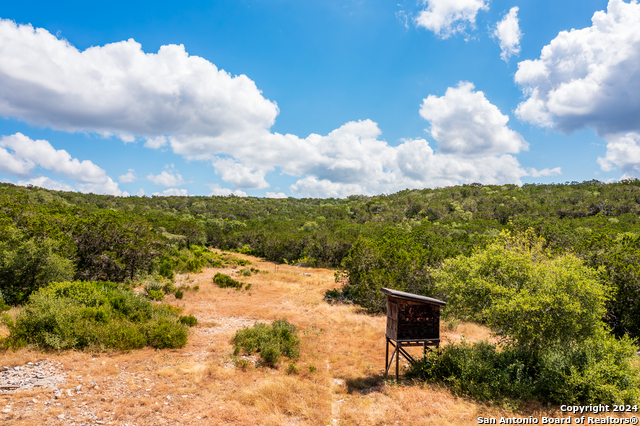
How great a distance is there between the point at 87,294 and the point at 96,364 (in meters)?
6.06

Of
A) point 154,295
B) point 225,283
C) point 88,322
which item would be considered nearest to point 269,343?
point 88,322

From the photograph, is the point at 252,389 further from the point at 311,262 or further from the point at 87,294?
the point at 311,262

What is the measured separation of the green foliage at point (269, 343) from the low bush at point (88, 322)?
283 cm

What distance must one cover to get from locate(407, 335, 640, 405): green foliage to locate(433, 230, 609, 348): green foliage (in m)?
0.66

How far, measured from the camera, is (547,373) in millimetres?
10766

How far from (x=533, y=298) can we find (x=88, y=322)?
1808 centimetres

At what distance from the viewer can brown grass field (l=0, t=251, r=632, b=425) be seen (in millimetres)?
8711

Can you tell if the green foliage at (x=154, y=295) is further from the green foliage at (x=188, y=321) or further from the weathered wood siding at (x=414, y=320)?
the weathered wood siding at (x=414, y=320)

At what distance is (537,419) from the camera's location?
9.09m

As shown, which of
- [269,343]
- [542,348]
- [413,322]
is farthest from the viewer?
[269,343]

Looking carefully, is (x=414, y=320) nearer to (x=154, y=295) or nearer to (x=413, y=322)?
(x=413, y=322)

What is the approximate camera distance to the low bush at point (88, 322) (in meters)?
12.1

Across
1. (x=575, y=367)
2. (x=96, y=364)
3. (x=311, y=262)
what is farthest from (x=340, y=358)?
(x=311, y=262)

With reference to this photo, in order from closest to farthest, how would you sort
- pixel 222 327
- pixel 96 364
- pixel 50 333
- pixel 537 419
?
1. pixel 537 419
2. pixel 96 364
3. pixel 50 333
4. pixel 222 327
